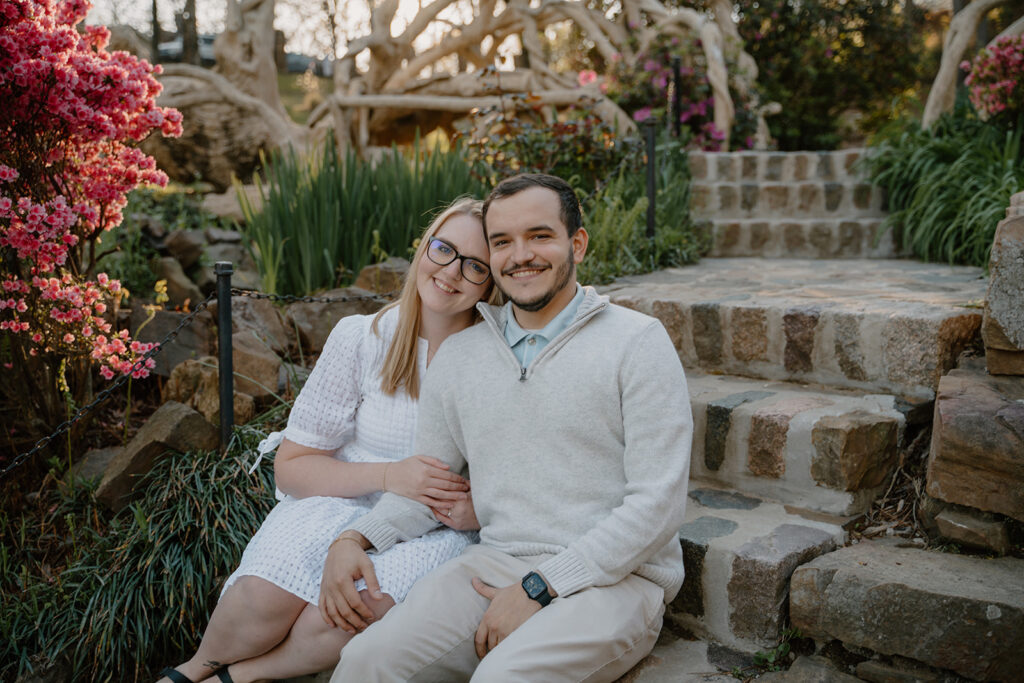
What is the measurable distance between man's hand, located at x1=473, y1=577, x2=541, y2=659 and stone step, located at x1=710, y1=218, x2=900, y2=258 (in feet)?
13.2

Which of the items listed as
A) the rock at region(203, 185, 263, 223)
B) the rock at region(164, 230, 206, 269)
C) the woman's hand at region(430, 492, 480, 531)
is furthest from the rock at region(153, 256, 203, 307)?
the woman's hand at region(430, 492, 480, 531)

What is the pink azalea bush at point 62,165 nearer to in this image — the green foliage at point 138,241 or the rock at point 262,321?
the green foliage at point 138,241

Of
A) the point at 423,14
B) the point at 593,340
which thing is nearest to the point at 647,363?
the point at 593,340

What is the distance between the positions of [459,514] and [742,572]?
75 centimetres

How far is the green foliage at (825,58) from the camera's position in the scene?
9453 millimetres

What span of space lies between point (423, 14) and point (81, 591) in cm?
852

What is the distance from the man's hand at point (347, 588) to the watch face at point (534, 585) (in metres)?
0.37

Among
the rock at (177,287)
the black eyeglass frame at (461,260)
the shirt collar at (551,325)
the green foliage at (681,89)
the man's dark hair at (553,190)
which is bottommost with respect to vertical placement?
the rock at (177,287)

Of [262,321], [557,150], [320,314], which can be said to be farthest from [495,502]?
[557,150]

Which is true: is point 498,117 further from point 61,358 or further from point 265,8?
point 265,8

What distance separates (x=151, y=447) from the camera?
2.75 m

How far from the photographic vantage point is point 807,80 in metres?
9.60

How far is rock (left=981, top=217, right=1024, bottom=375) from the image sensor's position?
2146 millimetres

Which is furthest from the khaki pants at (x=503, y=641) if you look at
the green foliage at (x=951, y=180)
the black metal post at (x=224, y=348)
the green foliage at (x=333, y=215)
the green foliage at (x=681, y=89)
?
the green foliage at (x=681, y=89)
